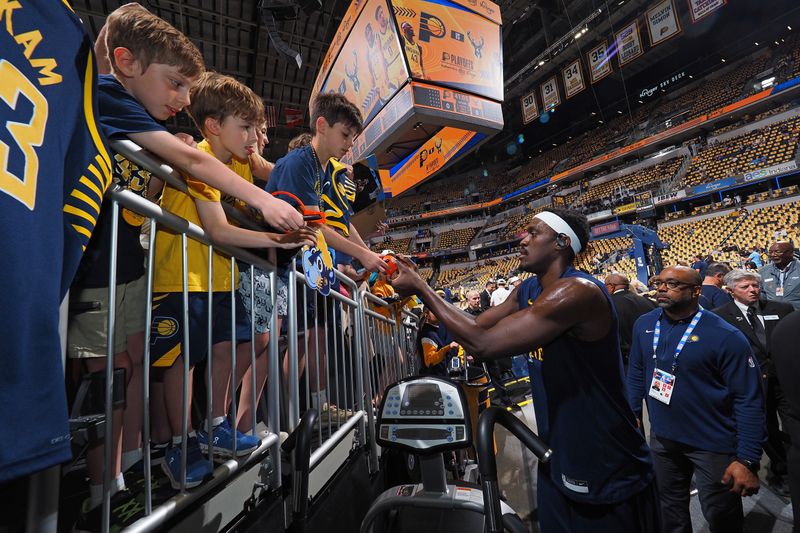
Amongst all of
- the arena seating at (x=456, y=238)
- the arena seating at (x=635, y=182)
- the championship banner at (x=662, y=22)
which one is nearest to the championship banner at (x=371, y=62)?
the championship banner at (x=662, y=22)

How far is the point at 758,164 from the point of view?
1691cm

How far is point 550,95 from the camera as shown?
64.4 feet

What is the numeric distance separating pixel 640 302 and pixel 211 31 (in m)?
10.9

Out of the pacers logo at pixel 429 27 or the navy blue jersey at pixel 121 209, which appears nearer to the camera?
the navy blue jersey at pixel 121 209

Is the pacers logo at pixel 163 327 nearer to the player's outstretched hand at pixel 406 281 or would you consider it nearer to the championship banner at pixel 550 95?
the player's outstretched hand at pixel 406 281

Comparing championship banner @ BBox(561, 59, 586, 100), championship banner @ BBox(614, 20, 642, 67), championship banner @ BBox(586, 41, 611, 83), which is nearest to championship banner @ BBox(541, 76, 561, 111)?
championship banner @ BBox(561, 59, 586, 100)

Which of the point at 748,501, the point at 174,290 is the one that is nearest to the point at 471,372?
the point at 748,501

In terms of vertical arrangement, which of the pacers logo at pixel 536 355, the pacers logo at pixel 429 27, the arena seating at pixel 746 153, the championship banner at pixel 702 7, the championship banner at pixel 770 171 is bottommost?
the pacers logo at pixel 536 355

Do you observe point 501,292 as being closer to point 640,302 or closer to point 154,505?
point 640,302

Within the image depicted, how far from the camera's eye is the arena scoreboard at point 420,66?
13.4 feet

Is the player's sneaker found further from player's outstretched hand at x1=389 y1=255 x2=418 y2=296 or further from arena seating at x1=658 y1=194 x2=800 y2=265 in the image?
arena seating at x1=658 y1=194 x2=800 y2=265

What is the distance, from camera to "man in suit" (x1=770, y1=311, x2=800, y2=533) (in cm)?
211

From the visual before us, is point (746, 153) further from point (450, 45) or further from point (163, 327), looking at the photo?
point (163, 327)

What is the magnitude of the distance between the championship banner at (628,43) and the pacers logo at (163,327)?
19934 millimetres
